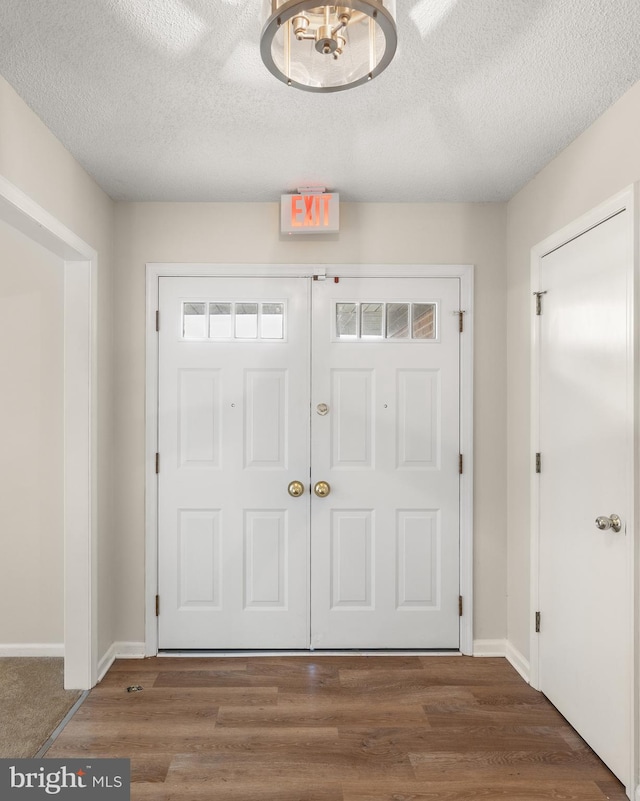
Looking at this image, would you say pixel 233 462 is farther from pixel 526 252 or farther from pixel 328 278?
pixel 526 252

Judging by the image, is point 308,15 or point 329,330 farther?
point 329,330

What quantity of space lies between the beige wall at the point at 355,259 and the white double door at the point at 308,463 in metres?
0.14

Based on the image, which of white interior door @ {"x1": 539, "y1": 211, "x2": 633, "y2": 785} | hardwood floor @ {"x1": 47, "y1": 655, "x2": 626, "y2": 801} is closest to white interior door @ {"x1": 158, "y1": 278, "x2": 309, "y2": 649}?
hardwood floor @ {"x1": 47, "y1": 655, "x2": 626, "y2": 801}

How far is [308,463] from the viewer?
3.03m

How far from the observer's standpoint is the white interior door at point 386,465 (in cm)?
303

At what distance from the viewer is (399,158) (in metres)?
2.47

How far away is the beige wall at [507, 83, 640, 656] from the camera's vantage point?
2.14 m

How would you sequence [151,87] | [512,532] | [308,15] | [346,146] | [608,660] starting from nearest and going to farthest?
1. [308,15]
2. [151,87]
3. [608,660]
4. [346,146]
5. [512,532]

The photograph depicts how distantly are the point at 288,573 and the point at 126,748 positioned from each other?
1133 mm

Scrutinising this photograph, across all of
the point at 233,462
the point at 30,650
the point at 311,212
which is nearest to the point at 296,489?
the point at 233,462

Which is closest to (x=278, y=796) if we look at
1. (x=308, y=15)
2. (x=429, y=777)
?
(x=429, y=777)

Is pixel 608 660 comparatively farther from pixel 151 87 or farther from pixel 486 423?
pixel 151 87

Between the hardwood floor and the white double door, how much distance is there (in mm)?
253

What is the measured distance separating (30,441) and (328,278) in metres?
1.92
